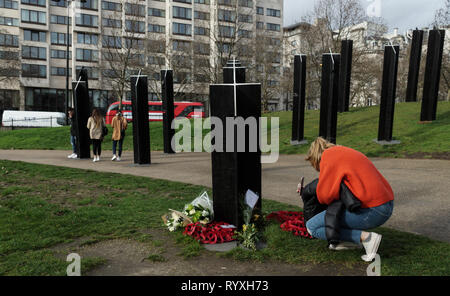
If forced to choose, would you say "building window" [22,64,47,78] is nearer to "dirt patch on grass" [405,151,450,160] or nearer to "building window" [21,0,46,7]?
"building window" [21,0,46,7]

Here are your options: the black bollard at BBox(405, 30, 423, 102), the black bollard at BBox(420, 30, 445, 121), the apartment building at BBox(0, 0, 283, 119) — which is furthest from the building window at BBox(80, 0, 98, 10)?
the black bollard at BBox(420, 30, 445, 121)

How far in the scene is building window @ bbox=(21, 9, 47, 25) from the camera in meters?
54.4

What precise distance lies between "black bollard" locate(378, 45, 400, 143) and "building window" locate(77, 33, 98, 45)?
168ft

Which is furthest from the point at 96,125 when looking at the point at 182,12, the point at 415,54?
the point at 182,12

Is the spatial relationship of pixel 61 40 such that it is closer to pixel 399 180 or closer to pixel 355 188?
pixel 399 180

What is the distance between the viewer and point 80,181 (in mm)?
8633

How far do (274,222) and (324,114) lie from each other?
11107mm

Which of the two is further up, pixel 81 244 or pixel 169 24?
pixel 169 24

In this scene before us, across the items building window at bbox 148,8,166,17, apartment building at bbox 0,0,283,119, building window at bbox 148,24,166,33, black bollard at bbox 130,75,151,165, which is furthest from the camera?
building window at bbox 148,8,166,17

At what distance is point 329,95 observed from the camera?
15.1m

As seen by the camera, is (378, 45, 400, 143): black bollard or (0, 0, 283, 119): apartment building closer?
(378, 45, 400, 143): black bollard

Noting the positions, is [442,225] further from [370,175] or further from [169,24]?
[169,24]

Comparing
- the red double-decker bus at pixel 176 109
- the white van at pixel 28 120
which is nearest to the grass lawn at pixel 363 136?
the white van at pixel 28 120
